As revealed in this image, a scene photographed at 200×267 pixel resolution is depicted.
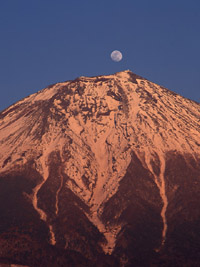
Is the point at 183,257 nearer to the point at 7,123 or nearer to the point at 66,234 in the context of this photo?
the point at 66,234

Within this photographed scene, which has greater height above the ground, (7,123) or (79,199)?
(7,123)

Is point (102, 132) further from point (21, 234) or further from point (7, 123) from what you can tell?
point (21, 234)

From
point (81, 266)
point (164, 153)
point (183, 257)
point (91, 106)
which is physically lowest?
point (81, 266)

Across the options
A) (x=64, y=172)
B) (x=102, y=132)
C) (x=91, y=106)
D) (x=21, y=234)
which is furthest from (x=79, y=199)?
(x=91, y=106)

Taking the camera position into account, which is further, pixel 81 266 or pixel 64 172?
pixel 64 172

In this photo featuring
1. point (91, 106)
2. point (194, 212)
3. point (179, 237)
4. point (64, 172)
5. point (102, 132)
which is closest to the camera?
point (179, 237)

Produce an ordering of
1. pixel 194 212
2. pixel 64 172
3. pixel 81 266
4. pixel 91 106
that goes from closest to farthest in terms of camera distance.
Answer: pixel 81 266 < pixel 194 212 < pixel 64 172 < pixel 91 106
